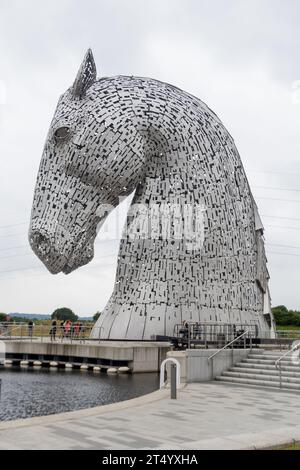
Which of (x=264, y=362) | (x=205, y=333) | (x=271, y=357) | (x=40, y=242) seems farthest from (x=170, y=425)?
(x=40, y=242)

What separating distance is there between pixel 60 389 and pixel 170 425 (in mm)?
5270

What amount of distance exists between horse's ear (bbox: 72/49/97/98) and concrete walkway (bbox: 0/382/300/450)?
12.4m

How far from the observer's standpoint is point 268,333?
68.5ft

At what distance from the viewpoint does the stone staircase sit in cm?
1268

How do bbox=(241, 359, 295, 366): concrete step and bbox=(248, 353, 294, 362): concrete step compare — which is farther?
bbox=(248, 353, 294, 362): concrete step

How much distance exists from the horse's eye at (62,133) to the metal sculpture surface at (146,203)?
0.12 feet

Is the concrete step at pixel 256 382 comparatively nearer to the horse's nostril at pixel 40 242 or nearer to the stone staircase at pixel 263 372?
the stone staircase at pixel 263 372

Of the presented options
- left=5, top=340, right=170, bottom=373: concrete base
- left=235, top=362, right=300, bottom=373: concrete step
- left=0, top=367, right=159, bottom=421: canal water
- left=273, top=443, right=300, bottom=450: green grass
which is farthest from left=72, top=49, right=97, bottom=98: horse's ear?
left=273, top=443, right=300, bottom=450: green grass

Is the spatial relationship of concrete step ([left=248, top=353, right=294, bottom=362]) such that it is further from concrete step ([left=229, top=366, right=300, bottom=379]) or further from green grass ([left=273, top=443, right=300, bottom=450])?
green grass ([left=273, top=443, right=300, bottom=450])

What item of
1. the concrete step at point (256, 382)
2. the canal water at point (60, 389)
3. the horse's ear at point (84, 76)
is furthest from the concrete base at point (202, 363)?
the horse's ear at point (84, 76)

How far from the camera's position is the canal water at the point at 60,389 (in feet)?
32.4

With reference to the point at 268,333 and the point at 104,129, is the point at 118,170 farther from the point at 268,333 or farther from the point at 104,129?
the point at 268,333

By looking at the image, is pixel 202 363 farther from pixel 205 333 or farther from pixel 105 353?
pixel 105 353

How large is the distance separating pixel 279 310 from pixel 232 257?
37.3 m
